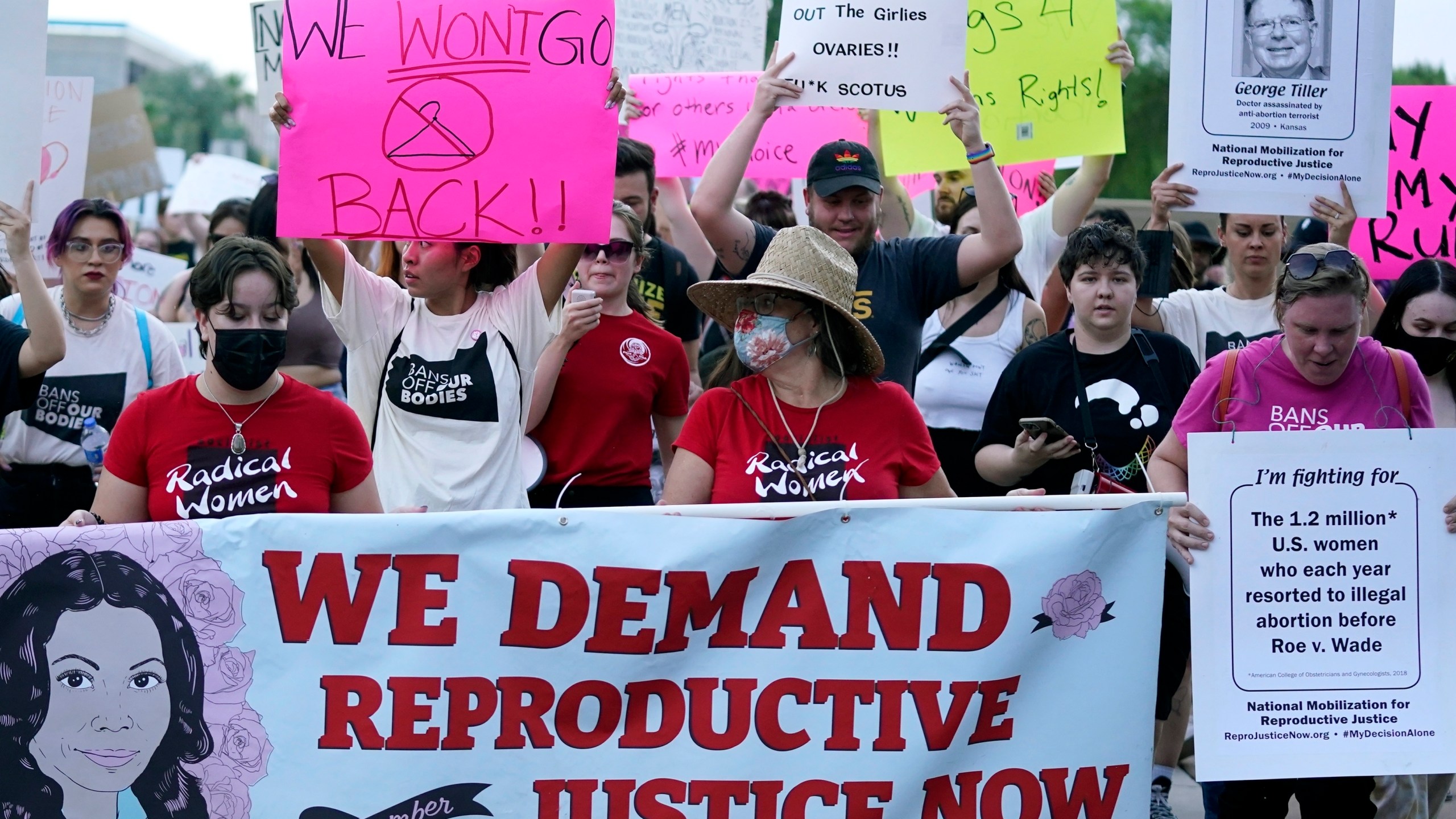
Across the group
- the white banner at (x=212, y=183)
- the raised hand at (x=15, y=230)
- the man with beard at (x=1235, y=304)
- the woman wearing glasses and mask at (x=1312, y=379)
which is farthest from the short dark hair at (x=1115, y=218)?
the white banner at (x=212, y=183)

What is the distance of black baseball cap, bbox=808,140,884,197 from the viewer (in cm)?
511

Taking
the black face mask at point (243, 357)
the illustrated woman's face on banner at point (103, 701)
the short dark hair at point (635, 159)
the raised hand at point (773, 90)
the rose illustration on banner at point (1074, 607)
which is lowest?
the illustrated woman's face on banner at point (103, 701)

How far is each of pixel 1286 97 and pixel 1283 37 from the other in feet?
0.61

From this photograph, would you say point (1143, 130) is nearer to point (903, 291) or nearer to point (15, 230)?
point (903, 291)

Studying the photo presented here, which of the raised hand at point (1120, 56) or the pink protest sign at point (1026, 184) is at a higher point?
the raised hand at point (1120, 56)

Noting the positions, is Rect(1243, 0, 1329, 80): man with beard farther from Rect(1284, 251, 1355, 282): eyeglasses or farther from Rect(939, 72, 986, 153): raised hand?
Rect(1284, 251, 1355, 282): eyeglasses

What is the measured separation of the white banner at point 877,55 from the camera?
5.07 m

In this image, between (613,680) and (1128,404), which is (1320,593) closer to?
(1128,404)

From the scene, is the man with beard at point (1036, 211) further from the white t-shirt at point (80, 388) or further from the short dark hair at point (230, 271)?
the white t-shirt at point (80, 388)

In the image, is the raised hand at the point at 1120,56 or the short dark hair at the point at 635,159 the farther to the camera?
the short dark hair at the point at 635,159

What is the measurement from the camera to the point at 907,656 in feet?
11.8

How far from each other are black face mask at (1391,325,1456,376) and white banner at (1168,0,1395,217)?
422 mm

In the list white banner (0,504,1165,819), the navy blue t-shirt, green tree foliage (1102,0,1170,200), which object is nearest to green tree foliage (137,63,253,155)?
green tree foliage (1102,0,1170,200)

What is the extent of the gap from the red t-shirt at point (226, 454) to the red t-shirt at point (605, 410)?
3.46ft
